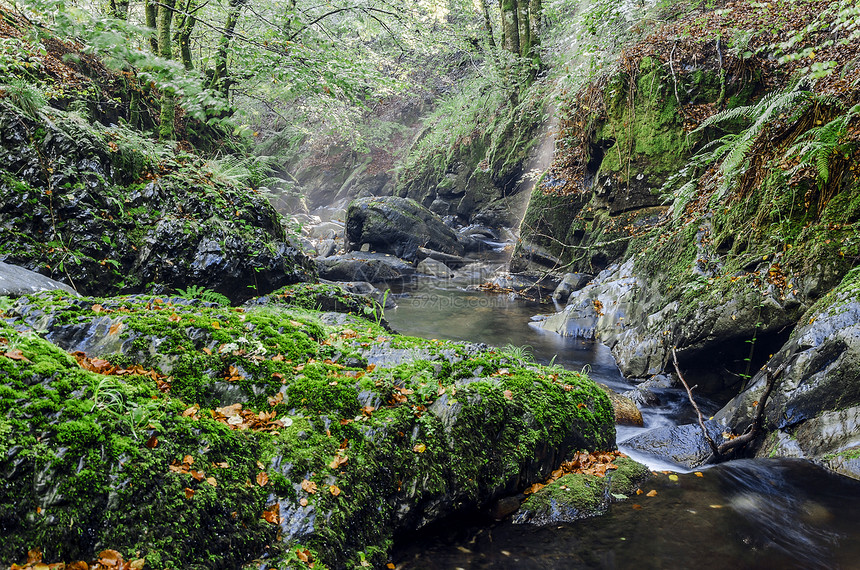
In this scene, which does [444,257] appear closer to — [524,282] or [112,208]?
[524,282]

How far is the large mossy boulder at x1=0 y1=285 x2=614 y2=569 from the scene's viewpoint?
75.6 inches

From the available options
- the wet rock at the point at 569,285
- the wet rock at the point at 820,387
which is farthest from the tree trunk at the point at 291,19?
the wet rock at the point at 569,285

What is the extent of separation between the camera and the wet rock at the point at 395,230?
17641 mm

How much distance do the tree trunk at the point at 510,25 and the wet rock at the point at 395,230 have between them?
7.44 m

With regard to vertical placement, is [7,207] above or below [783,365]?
above

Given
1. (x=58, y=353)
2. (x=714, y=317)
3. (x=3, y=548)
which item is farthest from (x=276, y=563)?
(x=714, y=317)

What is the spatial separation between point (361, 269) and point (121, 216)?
877cm

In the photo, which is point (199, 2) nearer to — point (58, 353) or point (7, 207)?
point (7, 207)

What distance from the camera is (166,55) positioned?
8703 mm

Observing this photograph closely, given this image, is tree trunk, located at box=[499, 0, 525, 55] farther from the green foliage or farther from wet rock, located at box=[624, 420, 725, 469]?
wet rock, located at box=[624, 420, 725, 469]

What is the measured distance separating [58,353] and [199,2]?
1327 cm

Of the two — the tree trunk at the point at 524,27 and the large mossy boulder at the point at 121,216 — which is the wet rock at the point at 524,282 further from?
the tree trunk at the point at 524,27

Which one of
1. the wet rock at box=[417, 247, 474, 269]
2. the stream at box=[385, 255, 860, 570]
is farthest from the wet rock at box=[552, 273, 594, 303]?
the stream at box=[385, 255, 860, 570]

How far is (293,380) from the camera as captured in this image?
10.5ft
